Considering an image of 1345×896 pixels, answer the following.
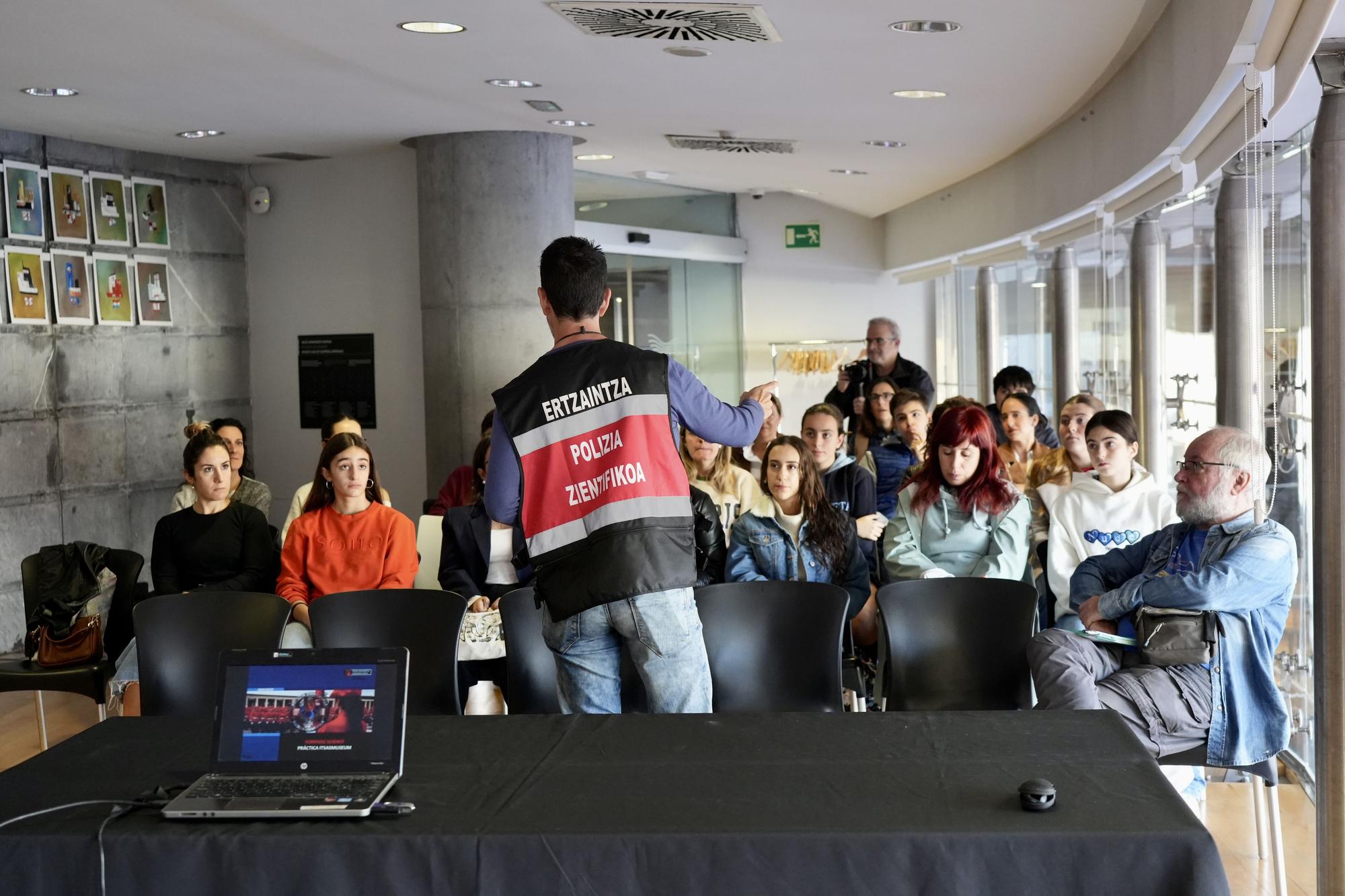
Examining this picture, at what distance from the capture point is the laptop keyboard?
250 centimetres

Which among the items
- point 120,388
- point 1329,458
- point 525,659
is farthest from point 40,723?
point 1329,458

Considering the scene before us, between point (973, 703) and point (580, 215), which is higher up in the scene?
point (580, 215)

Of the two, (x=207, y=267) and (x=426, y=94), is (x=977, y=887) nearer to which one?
(x=426, y=94)

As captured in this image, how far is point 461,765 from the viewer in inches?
107

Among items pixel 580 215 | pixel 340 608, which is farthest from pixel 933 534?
pixel 580 215

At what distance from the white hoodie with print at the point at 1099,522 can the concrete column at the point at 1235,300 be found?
0.85 meters

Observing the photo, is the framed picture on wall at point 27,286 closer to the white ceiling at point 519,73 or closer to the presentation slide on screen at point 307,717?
the white ceiling at point 519,73

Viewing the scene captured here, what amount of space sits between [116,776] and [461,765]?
73 centimetres

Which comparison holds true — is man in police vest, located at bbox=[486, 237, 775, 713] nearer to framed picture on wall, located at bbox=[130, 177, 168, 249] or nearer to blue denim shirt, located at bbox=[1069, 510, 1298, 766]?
blue denim shirt, located at bbox=[1069, 510, 1298, 766]

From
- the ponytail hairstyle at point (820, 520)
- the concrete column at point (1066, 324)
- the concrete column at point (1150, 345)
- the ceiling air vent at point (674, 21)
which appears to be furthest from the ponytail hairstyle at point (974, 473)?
the concrete column at point (1066, 324)

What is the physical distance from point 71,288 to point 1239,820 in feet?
24.2

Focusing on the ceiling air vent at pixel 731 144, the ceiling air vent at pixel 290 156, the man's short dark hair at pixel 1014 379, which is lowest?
the man's short dark hair at pixel 1014 379

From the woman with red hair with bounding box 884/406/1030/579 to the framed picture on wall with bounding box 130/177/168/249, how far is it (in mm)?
6197

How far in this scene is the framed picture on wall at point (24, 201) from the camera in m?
7.98
